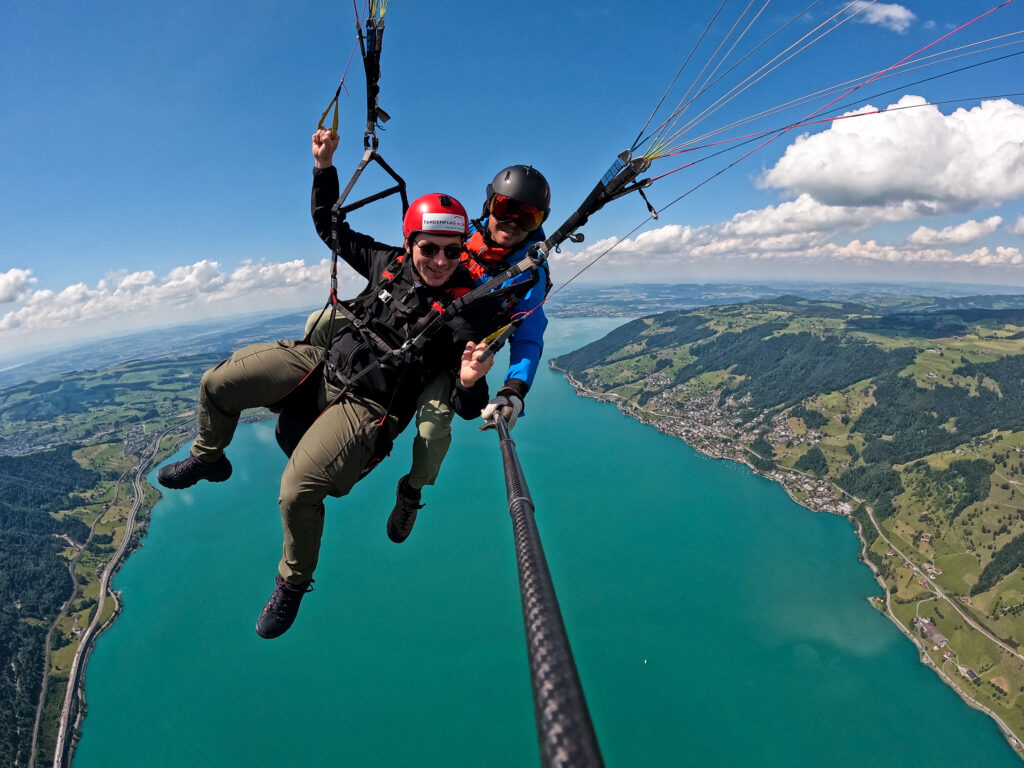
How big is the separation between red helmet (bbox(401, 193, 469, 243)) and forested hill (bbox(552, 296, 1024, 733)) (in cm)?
5541

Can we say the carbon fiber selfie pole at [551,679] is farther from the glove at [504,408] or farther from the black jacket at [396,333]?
the black jacket at [396,333]

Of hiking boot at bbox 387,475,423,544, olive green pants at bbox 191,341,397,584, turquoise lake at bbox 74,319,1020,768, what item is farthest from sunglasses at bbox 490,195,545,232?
turquoise lake at bbox 74,319,1020,768

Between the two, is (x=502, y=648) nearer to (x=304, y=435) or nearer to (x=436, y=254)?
(x=304, y=435)

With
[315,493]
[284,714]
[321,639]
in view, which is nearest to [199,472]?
[315,493]

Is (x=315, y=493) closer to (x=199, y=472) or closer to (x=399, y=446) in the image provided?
(x=199, y=472)

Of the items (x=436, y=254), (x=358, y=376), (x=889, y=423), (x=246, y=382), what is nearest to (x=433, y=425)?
(x=358, y=376)

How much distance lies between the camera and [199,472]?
3.60m

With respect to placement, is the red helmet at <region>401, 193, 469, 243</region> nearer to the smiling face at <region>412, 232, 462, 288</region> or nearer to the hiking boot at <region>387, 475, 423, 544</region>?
the smiling face at <region>412, 232, 462, 288</region>

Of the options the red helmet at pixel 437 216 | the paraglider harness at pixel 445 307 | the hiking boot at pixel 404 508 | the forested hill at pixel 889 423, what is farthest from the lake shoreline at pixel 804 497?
the red helmet at pixel 437 216

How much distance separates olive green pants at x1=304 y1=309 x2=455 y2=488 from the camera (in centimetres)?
317

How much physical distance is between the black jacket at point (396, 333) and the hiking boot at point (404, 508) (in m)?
0.75

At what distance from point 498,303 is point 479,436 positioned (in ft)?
253

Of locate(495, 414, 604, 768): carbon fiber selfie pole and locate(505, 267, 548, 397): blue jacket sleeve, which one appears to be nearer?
locate(495, 414, 604, 768): carbon fiber selfie pole

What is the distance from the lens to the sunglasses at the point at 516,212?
3434 mm
